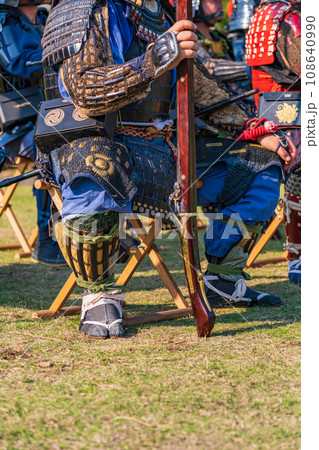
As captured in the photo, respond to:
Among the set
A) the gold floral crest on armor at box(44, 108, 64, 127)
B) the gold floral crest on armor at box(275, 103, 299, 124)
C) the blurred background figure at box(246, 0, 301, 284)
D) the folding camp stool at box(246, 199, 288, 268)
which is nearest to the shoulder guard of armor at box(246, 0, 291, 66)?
the blurred background figure at box(246, 0, 301, 284)

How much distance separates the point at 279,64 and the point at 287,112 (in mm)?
390

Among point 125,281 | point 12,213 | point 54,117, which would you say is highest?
point 54,117

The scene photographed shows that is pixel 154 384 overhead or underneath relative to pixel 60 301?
overhead

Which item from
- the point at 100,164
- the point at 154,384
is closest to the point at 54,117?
the point at 100,164

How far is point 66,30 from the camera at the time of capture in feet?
9.12

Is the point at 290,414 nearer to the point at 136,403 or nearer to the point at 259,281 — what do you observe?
the point at 136,403

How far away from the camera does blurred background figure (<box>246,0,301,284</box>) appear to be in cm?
371

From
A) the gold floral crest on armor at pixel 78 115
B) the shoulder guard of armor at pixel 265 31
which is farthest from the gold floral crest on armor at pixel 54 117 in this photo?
the shoulder guard of armor at pixel 265 31

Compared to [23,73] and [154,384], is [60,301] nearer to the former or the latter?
[154,384]

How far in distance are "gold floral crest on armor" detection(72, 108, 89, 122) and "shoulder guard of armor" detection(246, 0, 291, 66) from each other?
5.03ft

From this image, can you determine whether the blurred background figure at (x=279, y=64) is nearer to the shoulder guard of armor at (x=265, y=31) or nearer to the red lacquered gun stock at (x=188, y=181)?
the shoulder guard of armor at (x=265, y=31)

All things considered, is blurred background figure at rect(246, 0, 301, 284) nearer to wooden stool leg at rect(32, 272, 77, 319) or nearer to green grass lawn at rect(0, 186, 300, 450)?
green grass lawn at rect(0, 186, 300, 450)
